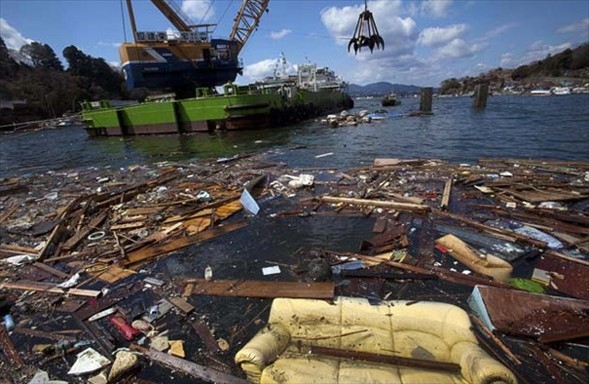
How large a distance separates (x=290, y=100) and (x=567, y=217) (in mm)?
24226

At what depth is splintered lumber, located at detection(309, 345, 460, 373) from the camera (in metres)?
2.43

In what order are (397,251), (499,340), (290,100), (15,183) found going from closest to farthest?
(499,340), (397,251), (15,183), (290,100)

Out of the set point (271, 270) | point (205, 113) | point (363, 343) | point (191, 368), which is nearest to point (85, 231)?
point (271, 270)

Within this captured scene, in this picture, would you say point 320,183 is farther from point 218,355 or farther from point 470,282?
point 218,355

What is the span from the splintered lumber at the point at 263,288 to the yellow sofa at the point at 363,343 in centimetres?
56

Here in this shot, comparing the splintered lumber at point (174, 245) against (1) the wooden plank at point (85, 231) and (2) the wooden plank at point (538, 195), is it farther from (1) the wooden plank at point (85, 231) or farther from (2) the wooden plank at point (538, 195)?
(2) the wooden plank at point (538, 195)

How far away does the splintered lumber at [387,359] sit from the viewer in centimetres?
243

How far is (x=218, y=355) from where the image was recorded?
3.08 m

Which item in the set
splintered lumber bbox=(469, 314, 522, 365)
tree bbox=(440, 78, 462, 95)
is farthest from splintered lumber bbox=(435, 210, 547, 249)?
tree bbox=(440, 78, 462, 95)

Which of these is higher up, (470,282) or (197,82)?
(197,82)

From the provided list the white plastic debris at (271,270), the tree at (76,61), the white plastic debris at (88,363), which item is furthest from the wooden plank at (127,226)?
the tree at (76,61)

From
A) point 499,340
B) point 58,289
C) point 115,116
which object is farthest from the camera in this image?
point 115,116

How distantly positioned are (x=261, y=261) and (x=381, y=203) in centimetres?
311

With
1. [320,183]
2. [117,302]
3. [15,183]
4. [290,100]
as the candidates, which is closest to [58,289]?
[117,302]
